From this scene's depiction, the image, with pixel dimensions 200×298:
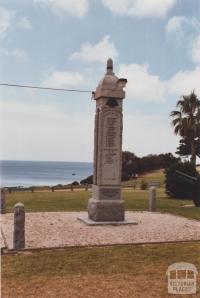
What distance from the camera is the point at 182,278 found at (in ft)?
25.7

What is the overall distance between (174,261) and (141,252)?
105 cm

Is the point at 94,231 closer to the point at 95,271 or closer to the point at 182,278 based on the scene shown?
the point at 95,271

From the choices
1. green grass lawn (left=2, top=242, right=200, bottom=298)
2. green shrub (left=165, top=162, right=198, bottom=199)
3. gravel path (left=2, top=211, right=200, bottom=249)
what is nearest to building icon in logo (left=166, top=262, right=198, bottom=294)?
green grass lawn (left=2, top=242, right=200, bottom=298)

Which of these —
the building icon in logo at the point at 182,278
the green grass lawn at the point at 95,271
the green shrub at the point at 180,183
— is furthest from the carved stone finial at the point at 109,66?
the green shrub at the point at 180,183

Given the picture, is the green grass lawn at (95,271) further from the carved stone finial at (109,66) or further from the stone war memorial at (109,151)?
the carved stone finial at (109,66)

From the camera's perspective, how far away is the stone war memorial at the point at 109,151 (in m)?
14.8

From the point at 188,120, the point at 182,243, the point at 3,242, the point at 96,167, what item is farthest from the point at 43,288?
the point at 188,120

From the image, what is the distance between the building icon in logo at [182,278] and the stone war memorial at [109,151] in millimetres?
6243

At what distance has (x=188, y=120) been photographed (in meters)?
42.7

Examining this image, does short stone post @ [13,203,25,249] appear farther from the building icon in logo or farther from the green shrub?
the green shrub

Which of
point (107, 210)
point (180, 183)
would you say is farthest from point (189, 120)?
point (107, 210)

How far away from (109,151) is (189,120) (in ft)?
95.8

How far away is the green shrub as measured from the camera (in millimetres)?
26453

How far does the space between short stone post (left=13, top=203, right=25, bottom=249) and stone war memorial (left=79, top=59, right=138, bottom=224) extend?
4369 millimetres
